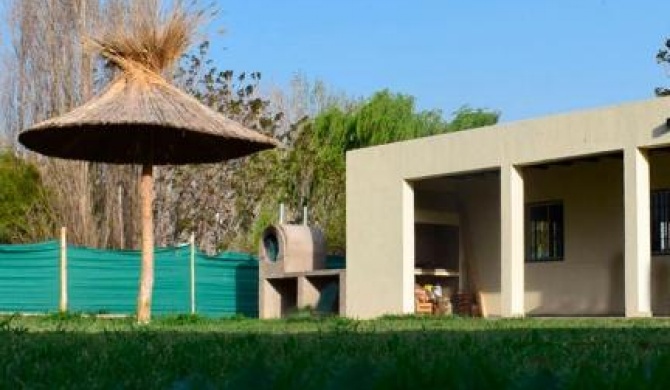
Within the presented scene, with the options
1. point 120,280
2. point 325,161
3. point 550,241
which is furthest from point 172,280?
point 325,161

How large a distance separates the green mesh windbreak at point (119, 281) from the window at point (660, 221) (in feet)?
29.7

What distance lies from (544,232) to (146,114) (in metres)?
8.22

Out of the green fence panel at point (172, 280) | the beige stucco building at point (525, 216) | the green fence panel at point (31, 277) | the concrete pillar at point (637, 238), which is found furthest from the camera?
the green fence panel at point (172, 280)

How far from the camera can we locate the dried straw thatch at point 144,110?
15.7 metres

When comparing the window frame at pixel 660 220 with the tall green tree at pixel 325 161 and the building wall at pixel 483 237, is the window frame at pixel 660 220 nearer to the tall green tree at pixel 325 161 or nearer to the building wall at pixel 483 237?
the building wall at pixel 483 237

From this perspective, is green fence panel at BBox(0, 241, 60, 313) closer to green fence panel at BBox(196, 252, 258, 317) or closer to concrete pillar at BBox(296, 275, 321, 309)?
green fence panel at BBox(196, 252, 258, 317)

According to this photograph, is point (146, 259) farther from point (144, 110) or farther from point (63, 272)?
point (63, 272)

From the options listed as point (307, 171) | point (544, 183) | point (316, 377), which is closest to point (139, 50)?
point (544, 183)

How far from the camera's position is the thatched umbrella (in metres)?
15.7

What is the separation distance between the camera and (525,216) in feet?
69.8

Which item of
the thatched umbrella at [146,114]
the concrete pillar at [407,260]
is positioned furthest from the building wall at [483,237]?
the thatched umbrella at [146,114]

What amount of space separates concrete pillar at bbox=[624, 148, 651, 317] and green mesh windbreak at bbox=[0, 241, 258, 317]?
31.7 ft

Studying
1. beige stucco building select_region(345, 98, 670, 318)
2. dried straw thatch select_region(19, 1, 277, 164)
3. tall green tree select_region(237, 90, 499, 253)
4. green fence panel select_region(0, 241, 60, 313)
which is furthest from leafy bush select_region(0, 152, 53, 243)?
dried straw thatch select_region(19, 1, 277, 164)

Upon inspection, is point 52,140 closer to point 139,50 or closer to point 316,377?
point 139,50
